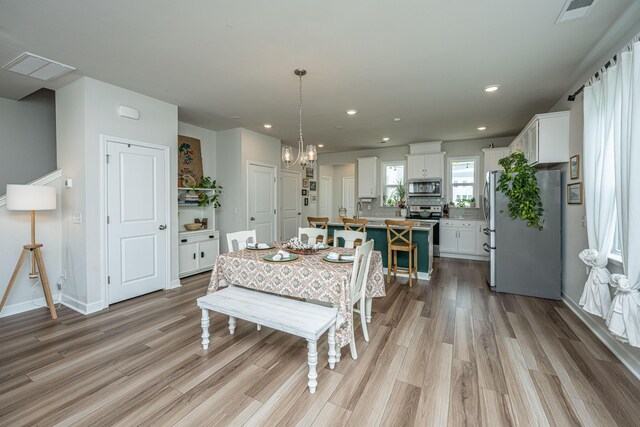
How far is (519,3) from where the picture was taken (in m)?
1.99

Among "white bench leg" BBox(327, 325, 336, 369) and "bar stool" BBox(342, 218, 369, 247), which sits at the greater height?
"bar stool" BBox(342, 218, 369, 247)

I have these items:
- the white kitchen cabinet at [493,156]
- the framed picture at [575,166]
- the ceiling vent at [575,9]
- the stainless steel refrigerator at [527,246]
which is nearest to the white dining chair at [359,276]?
the ceiling vent at [575,9]

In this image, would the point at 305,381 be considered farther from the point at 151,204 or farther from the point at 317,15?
the point at 151,204

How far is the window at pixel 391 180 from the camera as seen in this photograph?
7.23 metres

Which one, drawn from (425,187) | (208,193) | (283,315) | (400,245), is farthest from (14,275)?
(425,187)

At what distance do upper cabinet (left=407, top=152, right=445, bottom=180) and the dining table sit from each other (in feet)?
13.9

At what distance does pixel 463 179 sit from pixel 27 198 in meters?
7.34

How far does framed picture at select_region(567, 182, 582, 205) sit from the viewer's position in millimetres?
3195

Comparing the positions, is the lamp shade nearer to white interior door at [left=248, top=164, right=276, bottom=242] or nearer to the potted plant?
the potted plant

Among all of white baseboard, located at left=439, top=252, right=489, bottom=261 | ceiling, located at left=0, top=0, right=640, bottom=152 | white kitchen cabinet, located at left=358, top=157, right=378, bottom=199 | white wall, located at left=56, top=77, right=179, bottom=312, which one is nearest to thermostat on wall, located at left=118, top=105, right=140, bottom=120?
white wall, located at left=56, top=77, right=179, bottom=312

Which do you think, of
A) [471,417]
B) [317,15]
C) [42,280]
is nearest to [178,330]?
[42,280]

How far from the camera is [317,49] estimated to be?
259 centimetres

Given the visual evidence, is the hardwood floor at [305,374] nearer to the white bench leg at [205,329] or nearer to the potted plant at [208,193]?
the white bench leg at [205,329]

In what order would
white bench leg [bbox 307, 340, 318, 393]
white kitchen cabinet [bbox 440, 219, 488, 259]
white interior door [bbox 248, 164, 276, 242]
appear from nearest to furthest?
white bench leg [bbox 307, 340, 318, 393] → white interior door [bbox 248, 164, 276, 242] → white kitchen cabinet [bbox 440, 219, 488, 259]
